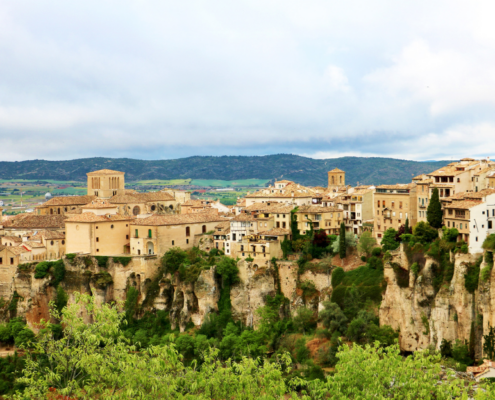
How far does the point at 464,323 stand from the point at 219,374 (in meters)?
30.3

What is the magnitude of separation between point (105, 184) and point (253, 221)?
37.1m

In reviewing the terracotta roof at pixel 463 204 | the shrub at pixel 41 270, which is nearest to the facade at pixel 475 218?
the terracotta roof at pixel 463 204

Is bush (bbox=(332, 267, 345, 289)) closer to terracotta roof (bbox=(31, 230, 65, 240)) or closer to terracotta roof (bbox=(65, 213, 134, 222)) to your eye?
terracotta roof (bbox=(65, 213, 134, 222))

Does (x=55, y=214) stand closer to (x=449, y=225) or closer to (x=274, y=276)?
(x=274, y=276)

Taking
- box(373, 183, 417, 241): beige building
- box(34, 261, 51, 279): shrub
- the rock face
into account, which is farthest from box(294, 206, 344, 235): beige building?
box(34, 261, 51, 279): shrub

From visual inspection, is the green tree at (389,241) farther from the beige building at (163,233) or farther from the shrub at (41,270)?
the shrub at (41,270)

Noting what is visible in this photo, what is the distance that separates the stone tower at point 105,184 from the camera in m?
105

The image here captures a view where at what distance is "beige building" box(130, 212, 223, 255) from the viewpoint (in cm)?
7912

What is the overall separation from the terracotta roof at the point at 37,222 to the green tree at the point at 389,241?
149 feet

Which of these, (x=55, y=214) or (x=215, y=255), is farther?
(x=55, y=214)

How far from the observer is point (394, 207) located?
73250mm

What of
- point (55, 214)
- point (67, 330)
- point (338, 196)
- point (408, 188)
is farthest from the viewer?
point (55, 214)

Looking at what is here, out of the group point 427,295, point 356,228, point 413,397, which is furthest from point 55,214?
point 413,397

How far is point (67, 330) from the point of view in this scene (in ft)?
117
